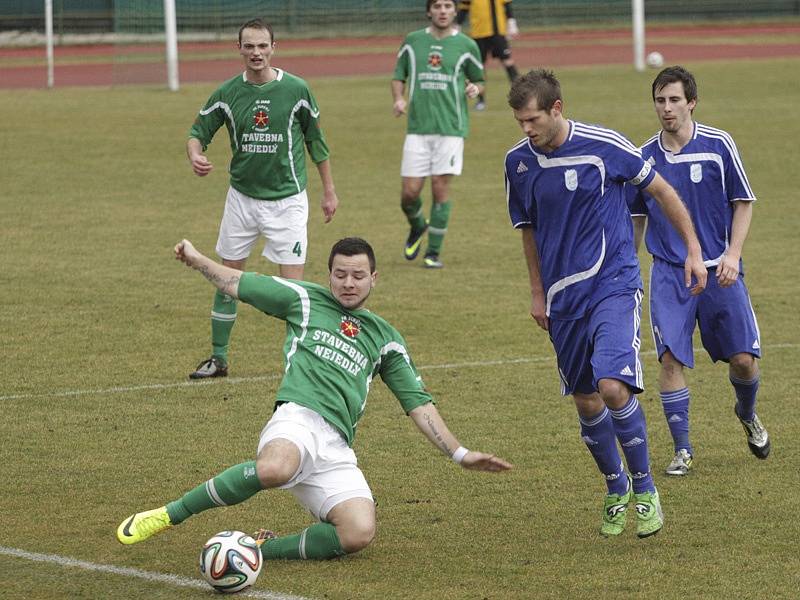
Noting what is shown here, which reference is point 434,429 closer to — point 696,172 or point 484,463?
point 484,463

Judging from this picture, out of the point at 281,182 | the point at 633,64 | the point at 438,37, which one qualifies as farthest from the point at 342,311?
the point at 633,64

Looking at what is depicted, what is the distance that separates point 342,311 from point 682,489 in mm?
2262

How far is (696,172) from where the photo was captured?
7.84 m

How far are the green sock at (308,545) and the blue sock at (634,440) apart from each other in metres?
1.45

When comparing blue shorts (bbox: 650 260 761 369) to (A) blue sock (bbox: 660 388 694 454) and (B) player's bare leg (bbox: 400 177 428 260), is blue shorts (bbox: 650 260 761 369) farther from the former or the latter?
(B) player's bare leg (bbox: 400 177 428 260)

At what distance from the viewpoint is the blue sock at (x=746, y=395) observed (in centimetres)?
805

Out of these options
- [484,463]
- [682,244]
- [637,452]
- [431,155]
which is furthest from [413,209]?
[484,463]

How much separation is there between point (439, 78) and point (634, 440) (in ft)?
27.1

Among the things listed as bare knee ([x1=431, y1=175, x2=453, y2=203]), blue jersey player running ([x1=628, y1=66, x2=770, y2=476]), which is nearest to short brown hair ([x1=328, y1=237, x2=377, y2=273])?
blue jersey player running ([x1=628, y1=66, x2=770, y2=476])

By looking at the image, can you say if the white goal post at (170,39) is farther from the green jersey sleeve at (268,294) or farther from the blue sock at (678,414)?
the green jersey sleeve at (268,294)

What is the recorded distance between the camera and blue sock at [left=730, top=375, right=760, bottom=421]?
26.4 feet

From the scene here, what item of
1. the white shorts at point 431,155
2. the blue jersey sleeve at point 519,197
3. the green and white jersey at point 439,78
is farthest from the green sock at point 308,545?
the green and white jersey at point 439,78

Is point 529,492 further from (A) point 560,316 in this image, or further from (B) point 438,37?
(B) point 438,37

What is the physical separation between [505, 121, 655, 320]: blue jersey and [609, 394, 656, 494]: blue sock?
0.52 m
